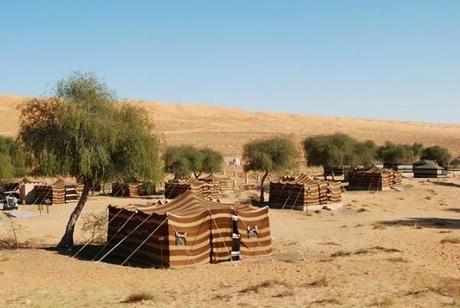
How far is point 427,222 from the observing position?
31.9m

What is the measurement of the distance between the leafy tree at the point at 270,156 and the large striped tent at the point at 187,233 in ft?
72.4

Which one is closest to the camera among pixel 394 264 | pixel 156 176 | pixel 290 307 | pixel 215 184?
pixel 290 307

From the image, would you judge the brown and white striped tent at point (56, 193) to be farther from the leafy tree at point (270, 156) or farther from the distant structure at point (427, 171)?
the distant structure at point (427, 171)

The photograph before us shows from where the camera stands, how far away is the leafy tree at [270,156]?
4372 centimetres

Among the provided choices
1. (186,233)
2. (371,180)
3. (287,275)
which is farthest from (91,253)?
(371,180)

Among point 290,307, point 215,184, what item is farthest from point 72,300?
point 215,184

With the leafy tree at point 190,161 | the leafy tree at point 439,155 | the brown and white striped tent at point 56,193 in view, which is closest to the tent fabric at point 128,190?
the brown and white striped tent at point 56,193

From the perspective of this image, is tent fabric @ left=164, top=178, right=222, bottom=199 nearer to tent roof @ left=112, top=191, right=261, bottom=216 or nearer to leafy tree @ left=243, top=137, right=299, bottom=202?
leafy tree @ left=243, top=137, right=299, bottom=202

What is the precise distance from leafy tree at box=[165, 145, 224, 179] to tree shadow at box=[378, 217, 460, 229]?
26.5m

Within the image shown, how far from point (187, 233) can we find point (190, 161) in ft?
126

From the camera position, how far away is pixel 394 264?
18938 millimetres

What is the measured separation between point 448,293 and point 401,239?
413 inches

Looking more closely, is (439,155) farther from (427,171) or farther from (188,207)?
(188,207)

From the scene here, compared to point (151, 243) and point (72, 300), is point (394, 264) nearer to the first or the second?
point (151, 243)
